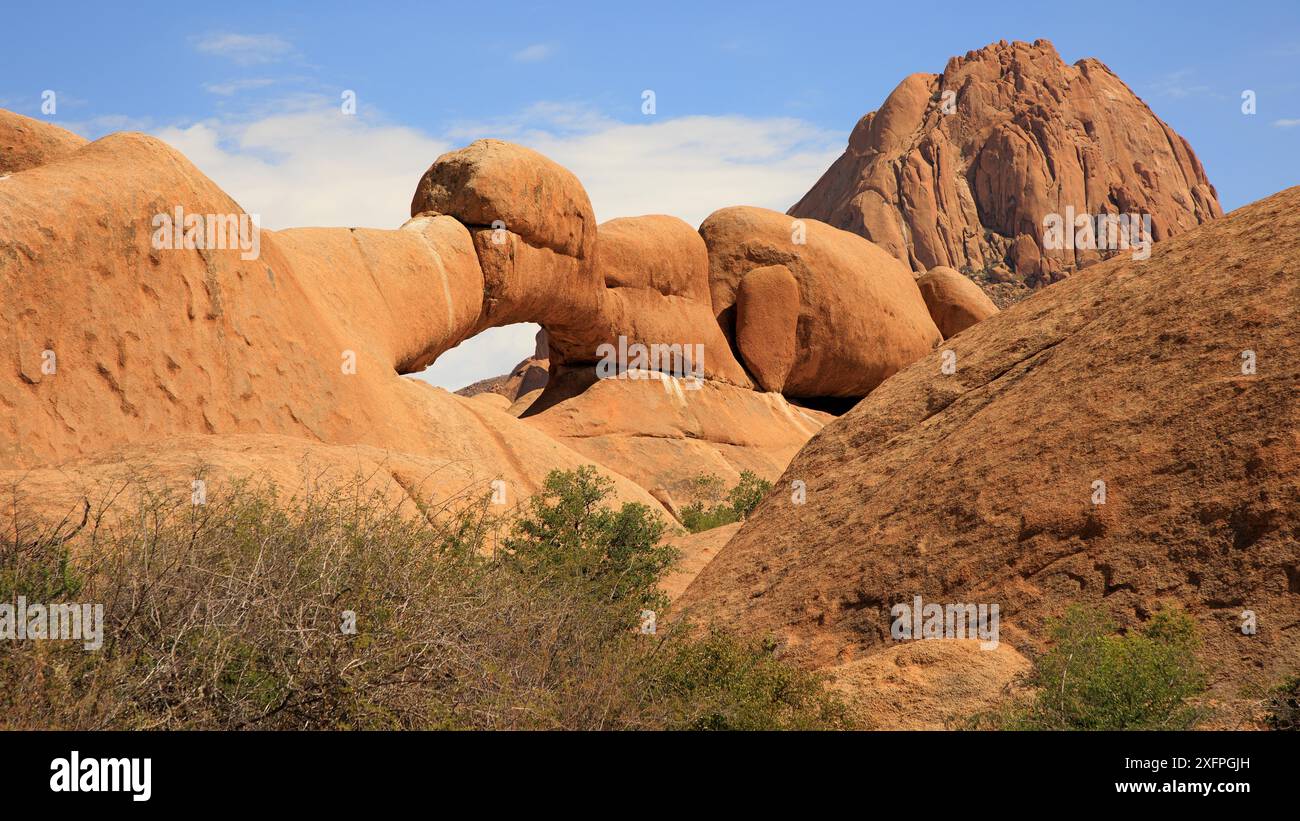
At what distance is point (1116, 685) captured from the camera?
4.95m

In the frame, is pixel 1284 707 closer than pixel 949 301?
Yes

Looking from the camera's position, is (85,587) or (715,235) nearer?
(85,587)

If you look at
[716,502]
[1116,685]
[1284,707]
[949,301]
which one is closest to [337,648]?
[1116,685]

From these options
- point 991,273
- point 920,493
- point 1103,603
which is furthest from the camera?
point 991,273

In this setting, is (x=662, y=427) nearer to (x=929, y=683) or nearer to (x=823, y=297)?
(x=823, y=297)

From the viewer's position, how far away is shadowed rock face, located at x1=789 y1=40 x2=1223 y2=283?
5294 cm

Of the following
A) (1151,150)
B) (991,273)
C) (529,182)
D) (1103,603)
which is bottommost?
(1103,603)

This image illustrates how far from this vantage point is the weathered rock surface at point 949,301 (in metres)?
27.5

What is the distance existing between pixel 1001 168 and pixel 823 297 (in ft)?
111

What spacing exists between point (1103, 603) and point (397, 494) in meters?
4.90

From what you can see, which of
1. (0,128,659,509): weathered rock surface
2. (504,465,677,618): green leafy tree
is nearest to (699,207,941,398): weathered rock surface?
(0,128,659,509): weathered rock surface

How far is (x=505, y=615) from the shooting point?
5645mm

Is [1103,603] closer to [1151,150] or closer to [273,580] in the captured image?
[273,580]
